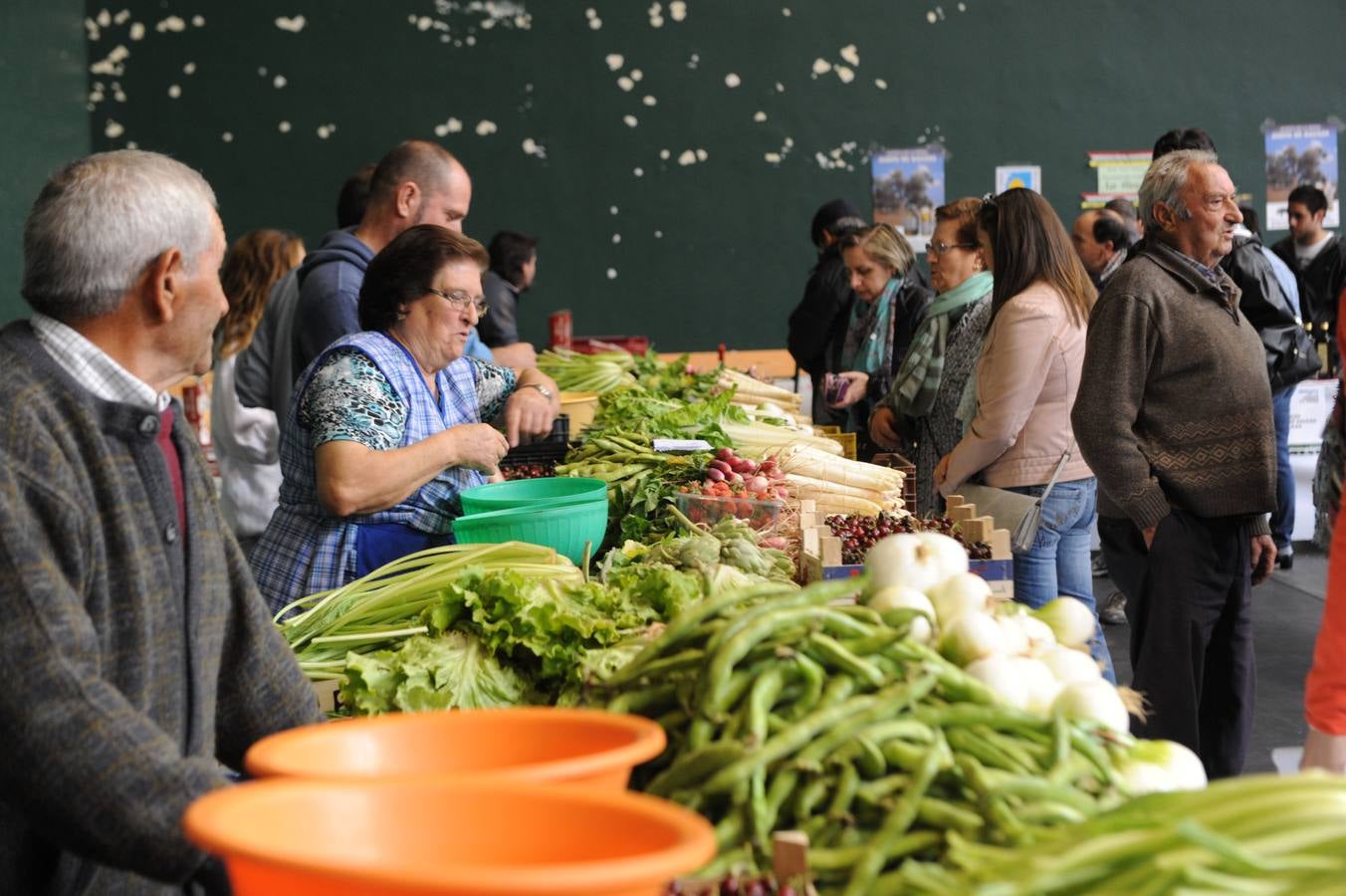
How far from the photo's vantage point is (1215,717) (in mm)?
4062

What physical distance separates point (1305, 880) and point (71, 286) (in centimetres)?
165

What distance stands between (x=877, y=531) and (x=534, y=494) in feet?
2.92

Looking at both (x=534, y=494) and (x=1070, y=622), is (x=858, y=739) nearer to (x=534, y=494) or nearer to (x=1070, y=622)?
(x=1070, y=622)

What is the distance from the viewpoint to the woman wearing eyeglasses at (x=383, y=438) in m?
3.22

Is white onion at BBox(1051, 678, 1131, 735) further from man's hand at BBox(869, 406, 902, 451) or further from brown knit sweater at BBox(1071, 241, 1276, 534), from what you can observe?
man's hand at BBox(869, 406, 902, 451)

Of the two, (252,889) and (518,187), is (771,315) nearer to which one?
(518,187)

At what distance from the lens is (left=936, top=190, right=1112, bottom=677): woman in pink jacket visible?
4566 mm

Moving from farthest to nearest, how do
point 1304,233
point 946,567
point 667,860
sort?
1. point 1304,233
2. point 946,567
3. point 667,860

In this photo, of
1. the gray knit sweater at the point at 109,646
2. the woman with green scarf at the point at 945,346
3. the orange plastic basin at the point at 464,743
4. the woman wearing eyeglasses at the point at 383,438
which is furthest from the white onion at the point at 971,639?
the woman with green scarf at the point at 945,346

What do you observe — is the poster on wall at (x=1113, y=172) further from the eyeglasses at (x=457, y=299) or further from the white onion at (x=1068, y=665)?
the white onion at (x=1068, y=665)

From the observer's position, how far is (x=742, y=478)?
4.07 meters

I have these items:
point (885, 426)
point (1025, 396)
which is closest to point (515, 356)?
point (885, 426)

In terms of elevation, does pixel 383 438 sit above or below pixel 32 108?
below

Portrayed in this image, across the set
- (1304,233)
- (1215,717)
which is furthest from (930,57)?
(1215,717)
